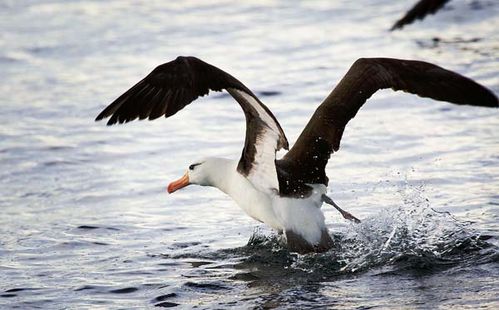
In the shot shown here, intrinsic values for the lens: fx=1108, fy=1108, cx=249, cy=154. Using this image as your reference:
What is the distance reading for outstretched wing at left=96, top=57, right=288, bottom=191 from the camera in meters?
7.32

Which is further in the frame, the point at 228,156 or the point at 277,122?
the point at 228,156

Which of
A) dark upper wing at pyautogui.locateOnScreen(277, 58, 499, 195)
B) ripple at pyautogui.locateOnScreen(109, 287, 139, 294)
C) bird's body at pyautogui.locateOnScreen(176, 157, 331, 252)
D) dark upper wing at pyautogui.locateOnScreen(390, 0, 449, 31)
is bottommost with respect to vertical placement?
ripple at pyautogui.locateOnScreen(109, 287, 139, 294)

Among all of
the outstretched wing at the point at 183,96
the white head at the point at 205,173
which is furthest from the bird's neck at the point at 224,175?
the outstretched wing at the point at 183,96

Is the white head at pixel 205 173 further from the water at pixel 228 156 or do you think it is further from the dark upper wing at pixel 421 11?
the dark upper wing at pixel 421 11

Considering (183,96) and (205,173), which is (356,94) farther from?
(205,173)

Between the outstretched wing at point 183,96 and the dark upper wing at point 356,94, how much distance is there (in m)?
0.28

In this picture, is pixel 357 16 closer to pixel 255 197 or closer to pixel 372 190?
pixel 372 190

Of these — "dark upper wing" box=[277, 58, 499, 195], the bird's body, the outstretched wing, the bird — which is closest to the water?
the bird's body

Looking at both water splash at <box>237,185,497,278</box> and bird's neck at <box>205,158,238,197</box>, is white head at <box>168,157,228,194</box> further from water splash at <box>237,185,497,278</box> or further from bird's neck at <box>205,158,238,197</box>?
water splash at <box>237,185,497,278</box>

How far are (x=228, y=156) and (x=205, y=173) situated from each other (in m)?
1.84

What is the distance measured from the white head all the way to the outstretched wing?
686mm

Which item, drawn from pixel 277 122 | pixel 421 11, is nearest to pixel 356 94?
pixel 277 122

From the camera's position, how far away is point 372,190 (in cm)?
911

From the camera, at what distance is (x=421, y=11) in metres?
9.55
